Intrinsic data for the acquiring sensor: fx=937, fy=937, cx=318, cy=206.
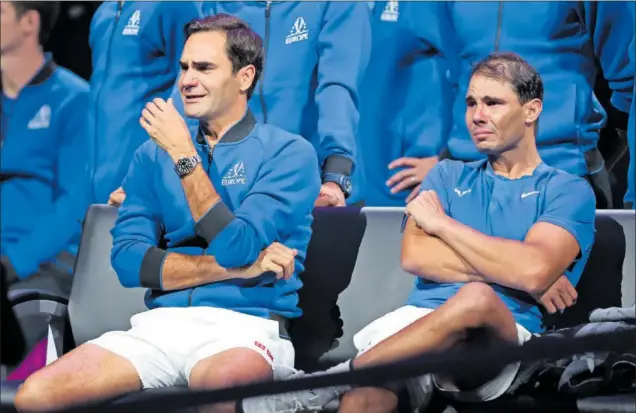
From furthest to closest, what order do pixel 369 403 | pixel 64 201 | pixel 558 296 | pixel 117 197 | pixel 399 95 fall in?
1. pixel 64 201
2. pixel 117 197
3. pixel 399 95
4. pixel 558 296
5. pixel 369 403

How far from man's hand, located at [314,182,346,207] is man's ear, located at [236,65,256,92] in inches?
12.8

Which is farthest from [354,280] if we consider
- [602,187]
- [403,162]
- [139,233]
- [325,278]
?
[602,187]

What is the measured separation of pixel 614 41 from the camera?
2.32m

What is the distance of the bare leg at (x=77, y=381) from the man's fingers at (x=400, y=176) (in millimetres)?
831

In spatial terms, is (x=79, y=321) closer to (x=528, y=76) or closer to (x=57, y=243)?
(x=57, y=243)

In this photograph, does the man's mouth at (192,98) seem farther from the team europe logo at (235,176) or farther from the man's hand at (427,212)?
the man's hand at (427,212)

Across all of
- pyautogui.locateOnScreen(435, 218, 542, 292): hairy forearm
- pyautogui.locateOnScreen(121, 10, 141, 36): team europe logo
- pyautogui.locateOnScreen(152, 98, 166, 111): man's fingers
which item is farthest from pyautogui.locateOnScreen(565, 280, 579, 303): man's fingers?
pyautogui.locateOnScreen(121, 10, 141, 36): team europe logo

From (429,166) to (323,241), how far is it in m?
0.33

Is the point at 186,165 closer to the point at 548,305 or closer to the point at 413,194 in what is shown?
the point at 413,194

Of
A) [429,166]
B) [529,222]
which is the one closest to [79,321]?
[429,166]

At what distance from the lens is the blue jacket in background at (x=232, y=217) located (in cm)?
223

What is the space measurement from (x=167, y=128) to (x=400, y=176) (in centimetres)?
62

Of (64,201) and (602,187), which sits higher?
(602,187)

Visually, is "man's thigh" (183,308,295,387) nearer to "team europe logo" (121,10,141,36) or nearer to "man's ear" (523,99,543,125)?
"man's ear" (523,99,543,125)
